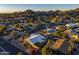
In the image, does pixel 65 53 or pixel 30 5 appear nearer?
pixel 65 53

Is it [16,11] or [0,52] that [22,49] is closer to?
[0,52]

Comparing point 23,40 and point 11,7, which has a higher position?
point 11,7

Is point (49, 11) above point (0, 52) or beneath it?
above

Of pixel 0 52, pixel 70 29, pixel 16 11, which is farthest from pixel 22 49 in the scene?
pixel 70 29

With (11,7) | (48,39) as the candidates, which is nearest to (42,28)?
(48,39)

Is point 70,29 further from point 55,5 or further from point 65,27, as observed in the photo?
point 55,5
